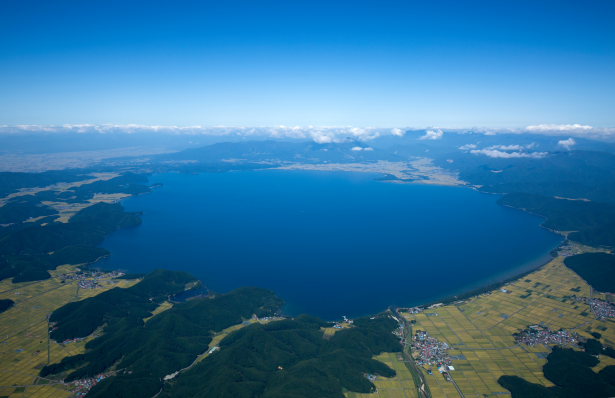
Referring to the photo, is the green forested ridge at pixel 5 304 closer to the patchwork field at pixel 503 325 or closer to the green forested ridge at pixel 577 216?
the patchwork field at pixel 503 325

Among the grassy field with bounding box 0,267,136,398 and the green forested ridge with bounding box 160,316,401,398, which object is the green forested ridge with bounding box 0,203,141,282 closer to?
the grassy field with bounding box 0,267,136,398

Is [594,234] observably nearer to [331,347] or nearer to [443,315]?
[443,315]

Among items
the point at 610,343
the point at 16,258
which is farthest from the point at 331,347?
the point at 16,258

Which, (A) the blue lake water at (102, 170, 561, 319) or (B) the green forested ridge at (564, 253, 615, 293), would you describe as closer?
(B) the green forested ridge at (564, 253, 615, 293)

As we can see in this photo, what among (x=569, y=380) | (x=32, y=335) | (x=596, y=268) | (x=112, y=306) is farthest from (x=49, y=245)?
(x=596, y=268)

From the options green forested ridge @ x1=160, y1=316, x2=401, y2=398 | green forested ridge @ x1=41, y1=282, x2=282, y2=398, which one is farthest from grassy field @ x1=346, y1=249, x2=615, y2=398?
green forested ridge @ x1=41, y1=282, x2=282, y2=398

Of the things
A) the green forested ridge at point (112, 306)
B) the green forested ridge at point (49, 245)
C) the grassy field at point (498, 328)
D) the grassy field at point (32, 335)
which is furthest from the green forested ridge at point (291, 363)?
the green forested ridge at point (49, 245)
